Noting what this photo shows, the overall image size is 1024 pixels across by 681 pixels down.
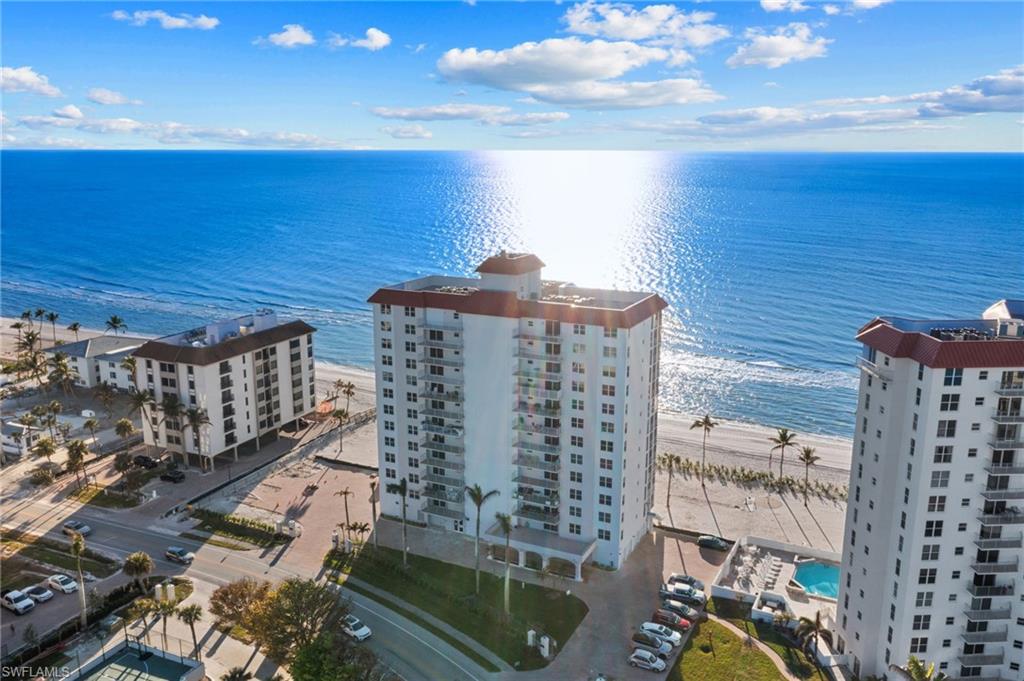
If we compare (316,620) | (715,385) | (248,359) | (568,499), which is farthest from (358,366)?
(316,620)

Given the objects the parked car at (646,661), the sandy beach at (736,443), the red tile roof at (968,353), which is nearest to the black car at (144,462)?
the sandy beach at (736,443)

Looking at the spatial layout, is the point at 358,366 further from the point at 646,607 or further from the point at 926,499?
the point at 926,499

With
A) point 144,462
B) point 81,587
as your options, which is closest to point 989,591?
point 81,587

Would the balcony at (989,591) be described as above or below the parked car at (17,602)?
above

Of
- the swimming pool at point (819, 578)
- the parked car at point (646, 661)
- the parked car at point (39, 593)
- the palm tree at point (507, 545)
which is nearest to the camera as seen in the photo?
the parked car at point (646, 661)

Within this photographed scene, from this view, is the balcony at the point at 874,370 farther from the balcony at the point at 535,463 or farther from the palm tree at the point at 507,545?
the palm tree at the point at 507,545

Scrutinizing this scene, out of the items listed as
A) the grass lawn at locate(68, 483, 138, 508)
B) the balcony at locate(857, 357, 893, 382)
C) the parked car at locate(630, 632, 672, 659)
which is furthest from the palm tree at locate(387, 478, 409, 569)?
the balcony at locate(857, 357, 893, 382)

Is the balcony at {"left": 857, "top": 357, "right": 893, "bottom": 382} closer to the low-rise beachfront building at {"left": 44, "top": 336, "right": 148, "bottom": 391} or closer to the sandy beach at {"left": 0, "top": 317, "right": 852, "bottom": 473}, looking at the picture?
the sandy beach at {"left": 0, "top": 317, "right": 852, "bottom": 473}
